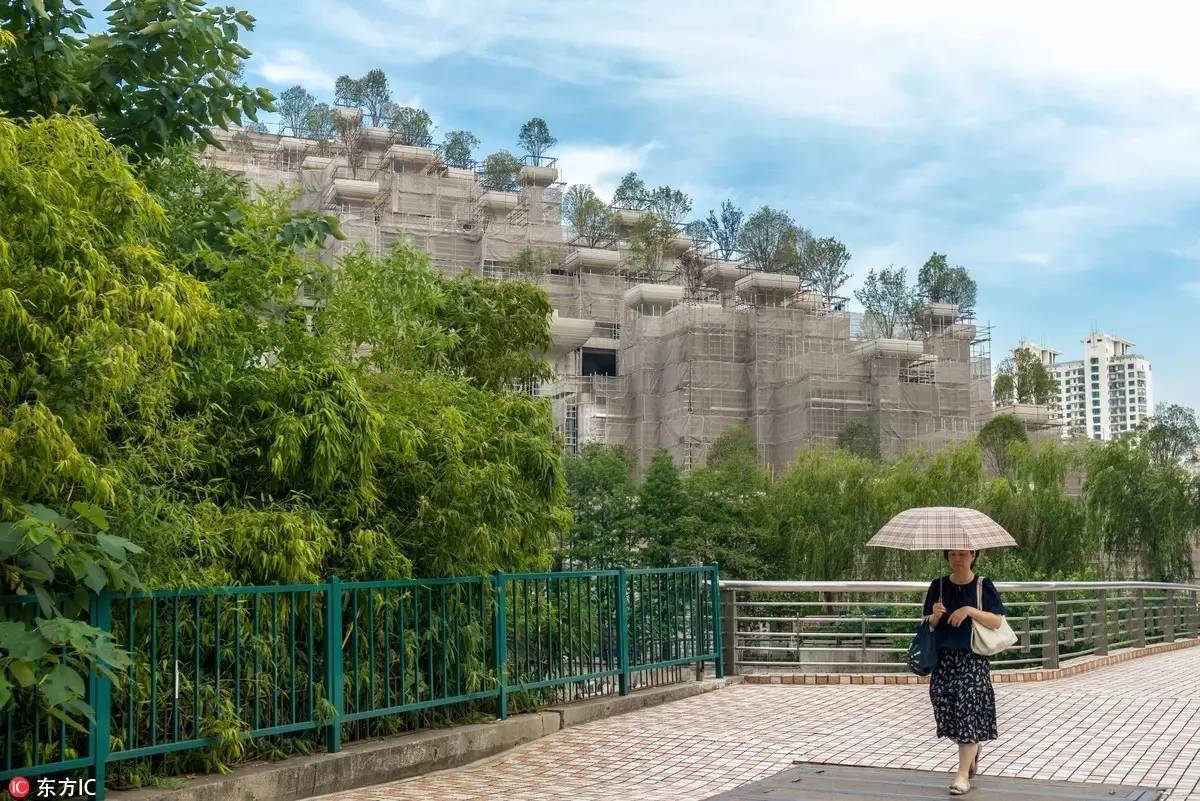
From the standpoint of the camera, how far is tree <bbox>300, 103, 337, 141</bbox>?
78.8m

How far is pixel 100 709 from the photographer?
6594 mm

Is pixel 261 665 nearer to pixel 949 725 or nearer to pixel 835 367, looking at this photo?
pixel 949 725

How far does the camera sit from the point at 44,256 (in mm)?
6254

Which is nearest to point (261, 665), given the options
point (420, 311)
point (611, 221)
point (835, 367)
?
point (420, 311)

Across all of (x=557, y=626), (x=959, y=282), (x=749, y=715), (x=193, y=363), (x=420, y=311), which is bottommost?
(x=749, y=715)

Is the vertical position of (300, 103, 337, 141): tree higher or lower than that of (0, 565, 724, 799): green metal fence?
higher

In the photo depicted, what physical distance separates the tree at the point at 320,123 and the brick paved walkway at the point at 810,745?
71.5 m

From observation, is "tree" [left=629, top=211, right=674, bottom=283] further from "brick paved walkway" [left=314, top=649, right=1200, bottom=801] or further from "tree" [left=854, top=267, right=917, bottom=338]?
"brick paved walkway" [left=314, top=649, right=1200, bottom=801]

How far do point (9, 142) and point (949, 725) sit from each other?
20.4 ft

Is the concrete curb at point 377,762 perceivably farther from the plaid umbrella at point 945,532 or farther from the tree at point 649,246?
the tree at point 649,246

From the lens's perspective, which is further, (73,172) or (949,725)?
(949,725)

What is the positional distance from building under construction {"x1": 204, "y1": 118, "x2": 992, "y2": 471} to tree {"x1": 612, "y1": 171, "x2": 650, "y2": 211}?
149cm

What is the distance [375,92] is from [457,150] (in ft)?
21.0

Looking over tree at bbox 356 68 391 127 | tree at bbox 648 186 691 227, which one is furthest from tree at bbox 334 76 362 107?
tree at bbox 648 186 691 227
